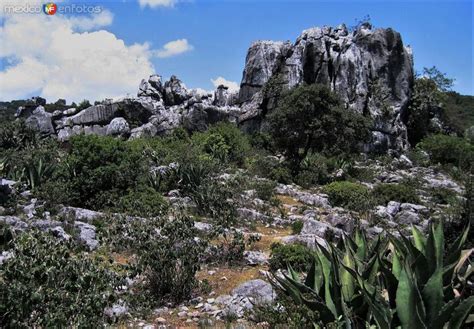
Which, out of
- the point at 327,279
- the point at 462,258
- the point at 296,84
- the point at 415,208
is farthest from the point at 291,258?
the point at 296,84

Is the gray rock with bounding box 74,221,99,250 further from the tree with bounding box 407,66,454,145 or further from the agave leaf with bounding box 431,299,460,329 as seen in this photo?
the tree with bounding box 407,66,454,145

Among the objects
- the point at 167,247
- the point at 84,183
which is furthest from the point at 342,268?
the point at 84,183

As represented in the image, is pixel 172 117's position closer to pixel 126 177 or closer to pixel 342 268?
pixel 126 177

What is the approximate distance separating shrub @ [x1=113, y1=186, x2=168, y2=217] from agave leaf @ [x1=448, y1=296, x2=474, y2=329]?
794 cm

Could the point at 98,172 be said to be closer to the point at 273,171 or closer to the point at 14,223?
the point at 14,223

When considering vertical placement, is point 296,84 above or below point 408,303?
above

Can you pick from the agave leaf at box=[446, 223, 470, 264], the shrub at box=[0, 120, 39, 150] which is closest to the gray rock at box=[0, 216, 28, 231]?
the agave leaf at box=[446, 223, 470, 264]

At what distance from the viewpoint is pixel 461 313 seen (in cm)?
332

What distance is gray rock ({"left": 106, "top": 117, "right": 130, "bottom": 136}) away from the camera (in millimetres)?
45531

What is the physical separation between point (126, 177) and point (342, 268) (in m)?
11.5

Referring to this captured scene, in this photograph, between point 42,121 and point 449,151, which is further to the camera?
point 42,121

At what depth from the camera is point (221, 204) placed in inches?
488

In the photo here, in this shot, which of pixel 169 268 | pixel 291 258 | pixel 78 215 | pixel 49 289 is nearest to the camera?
pixel 49 289

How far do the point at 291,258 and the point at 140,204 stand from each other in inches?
207
